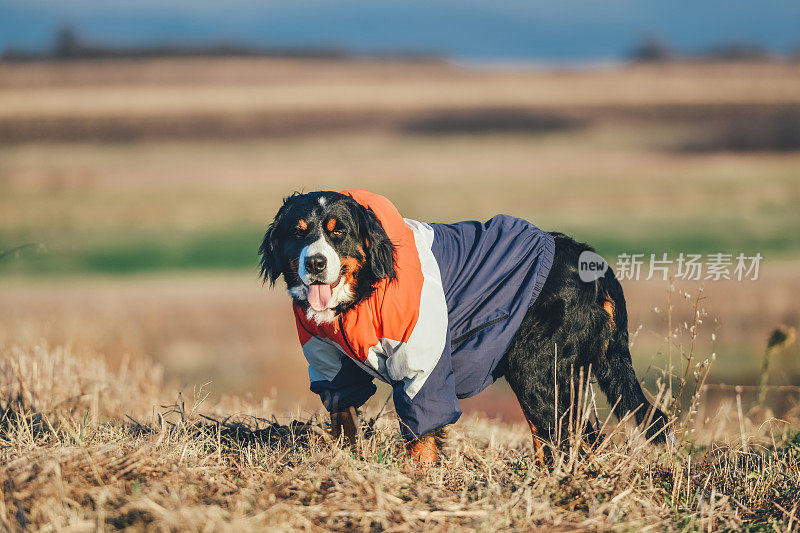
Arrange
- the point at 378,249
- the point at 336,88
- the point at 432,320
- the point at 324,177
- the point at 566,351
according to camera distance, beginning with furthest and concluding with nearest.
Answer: the point at 336,88, the point at 324,177, the point at 566,351, the point at 378,249, the point at 432,320

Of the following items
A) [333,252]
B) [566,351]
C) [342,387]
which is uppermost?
[333,252]

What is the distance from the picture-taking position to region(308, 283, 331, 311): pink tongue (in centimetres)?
373

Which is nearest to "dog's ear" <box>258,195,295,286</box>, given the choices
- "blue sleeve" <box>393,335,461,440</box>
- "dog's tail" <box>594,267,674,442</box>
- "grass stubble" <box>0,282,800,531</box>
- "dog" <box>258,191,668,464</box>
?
"dog" <box>258,191,668,464</box>

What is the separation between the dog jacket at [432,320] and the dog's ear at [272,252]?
309 millimetres

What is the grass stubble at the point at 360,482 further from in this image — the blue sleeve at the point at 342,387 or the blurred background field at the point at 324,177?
the blurred background field at the point at 324,177

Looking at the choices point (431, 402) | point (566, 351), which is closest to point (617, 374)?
point (566, 351)

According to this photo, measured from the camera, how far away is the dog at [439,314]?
358 centimetres

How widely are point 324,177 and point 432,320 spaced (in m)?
19.9

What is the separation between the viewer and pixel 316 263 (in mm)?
3699

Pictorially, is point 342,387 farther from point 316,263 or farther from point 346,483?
point 346,483

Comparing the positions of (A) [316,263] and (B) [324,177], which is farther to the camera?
(B) [324,177]

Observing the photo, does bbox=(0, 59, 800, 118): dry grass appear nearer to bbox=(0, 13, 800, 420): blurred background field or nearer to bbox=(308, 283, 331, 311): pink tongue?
bbox=(0, 13, 800, 420): blurred background field

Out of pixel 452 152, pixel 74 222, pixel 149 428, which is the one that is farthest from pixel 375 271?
pixel 452 152

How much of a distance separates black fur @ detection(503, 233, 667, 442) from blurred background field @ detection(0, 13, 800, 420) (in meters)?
0.39
